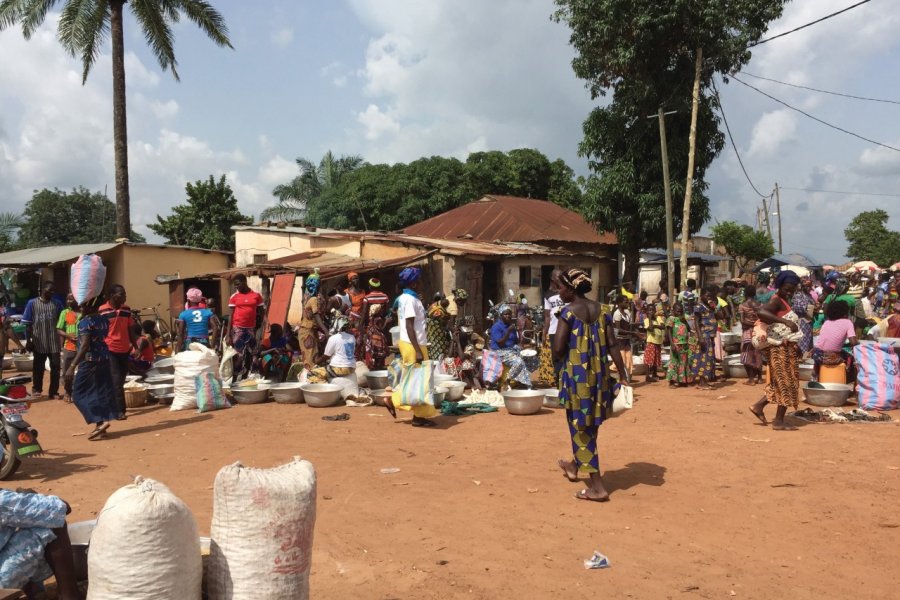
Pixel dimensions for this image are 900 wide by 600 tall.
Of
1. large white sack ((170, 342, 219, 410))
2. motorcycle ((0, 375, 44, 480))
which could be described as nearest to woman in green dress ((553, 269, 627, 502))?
motorcycle ((0, 375, 44, 480))

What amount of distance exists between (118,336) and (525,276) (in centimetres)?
1282

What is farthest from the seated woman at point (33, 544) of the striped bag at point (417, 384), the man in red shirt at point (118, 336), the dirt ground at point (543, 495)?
the man in red shirt at point (118, 336)

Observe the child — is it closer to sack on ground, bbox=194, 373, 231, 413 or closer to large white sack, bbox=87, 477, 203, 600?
sack on ground, bbox=194, 373, 231, 413

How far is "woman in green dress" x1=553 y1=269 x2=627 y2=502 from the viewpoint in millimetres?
5113

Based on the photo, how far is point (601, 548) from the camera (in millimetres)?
4254

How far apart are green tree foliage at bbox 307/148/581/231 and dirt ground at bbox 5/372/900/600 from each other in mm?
21278

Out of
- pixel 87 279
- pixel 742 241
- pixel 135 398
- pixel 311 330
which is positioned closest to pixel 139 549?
pixel 87 279

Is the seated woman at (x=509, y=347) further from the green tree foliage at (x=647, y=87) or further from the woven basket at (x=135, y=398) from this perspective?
the green tree foliage at (x=647, y=87)

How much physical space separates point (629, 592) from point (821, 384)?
6.20m

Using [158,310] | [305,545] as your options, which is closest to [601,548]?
[305,545]

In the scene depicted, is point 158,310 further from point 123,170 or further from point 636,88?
point 636,88

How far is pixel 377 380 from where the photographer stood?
9805 millimetres

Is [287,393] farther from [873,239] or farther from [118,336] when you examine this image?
[873,239]

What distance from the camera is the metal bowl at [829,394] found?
834 cm
